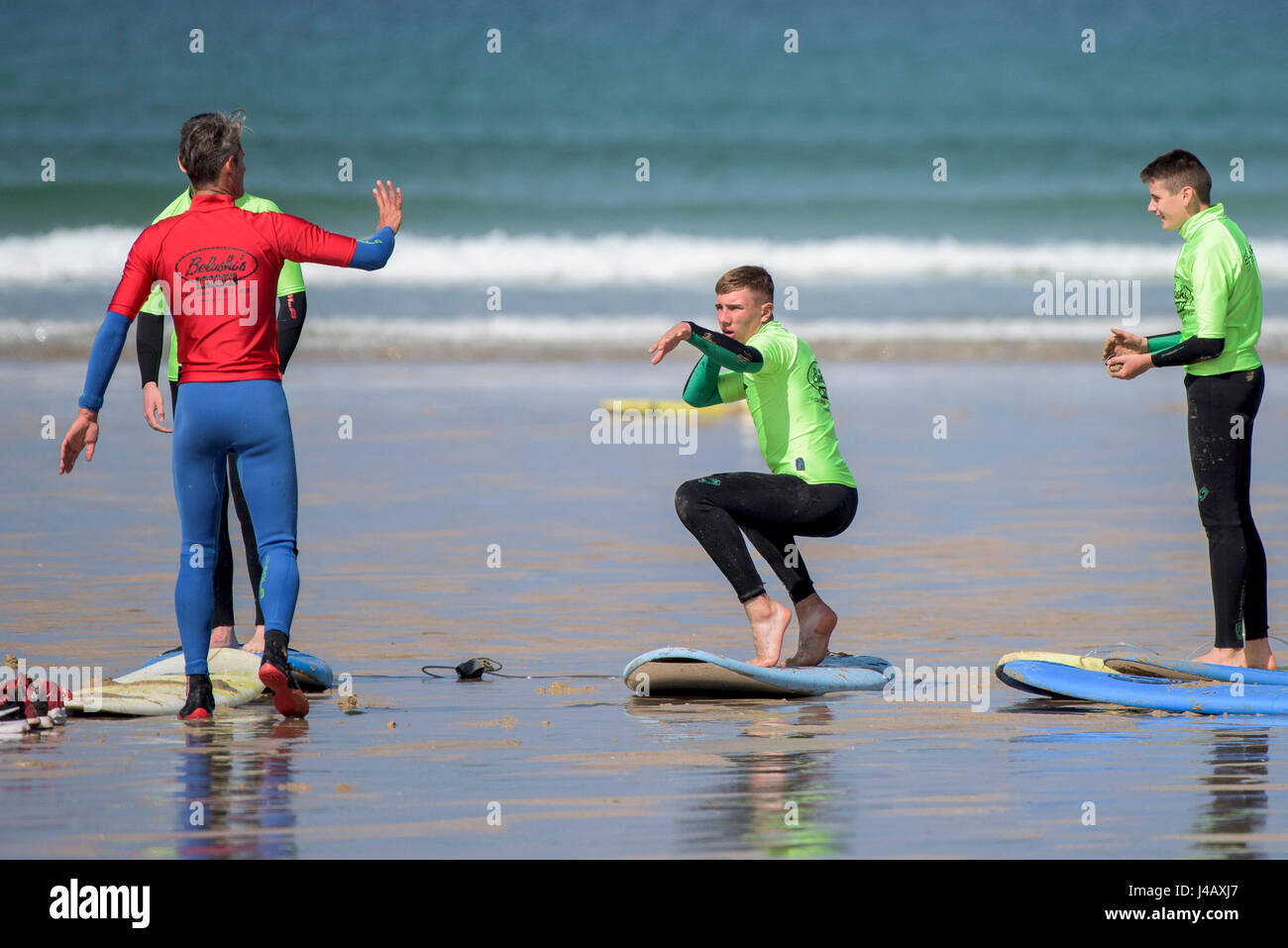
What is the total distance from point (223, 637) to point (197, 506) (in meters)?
1.17

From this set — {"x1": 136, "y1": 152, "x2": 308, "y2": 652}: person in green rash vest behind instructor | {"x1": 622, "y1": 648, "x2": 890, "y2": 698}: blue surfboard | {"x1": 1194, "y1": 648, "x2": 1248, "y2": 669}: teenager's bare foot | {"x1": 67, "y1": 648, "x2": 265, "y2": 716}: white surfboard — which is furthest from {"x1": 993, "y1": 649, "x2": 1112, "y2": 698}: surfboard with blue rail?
{"x1": 136, "y1": 152, "x2": 308, "y2": 652}: person in green rash vest behind instructor

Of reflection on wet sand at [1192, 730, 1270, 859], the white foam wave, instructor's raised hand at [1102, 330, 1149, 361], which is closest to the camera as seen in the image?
reflection on wet sand at [1192, 730, 1270, 859]

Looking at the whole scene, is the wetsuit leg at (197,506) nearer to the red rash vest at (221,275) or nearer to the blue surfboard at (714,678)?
the red rash vest at (221,275)

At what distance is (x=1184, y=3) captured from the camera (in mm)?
42875

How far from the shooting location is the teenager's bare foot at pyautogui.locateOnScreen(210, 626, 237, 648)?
749 centimetres

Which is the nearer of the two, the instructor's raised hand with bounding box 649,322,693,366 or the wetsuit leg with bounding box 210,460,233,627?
the instructor's raised hand with bounding box 649,322,693,366

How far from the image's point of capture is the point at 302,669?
690 cm

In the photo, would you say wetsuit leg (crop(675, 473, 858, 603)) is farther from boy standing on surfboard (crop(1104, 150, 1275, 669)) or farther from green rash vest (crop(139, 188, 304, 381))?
green rash vest (crop(139, 188, 304, 381))

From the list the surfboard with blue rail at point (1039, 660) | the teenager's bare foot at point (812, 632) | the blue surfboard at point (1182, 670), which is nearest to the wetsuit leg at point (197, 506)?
the teenager's bare foot at point (812, 632)

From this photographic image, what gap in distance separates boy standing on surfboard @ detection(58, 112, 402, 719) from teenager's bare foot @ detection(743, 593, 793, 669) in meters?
1.81

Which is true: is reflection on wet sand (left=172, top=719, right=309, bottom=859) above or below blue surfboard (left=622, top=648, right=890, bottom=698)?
below

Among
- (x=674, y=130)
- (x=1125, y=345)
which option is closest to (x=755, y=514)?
(x=1125, y=345)

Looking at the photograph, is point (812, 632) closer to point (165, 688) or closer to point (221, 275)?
point (165, 688)

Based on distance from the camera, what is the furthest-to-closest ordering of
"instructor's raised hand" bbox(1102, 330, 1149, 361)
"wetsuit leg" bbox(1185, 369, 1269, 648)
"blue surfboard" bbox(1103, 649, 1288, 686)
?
"wetsuit leg" bbox(1185, 369, 1269, 648) < "instructor's raised hand" bbox(1102, 330, 1149, 361) < "blue surfboard" bbox(1103, 649, 1288, 686)
